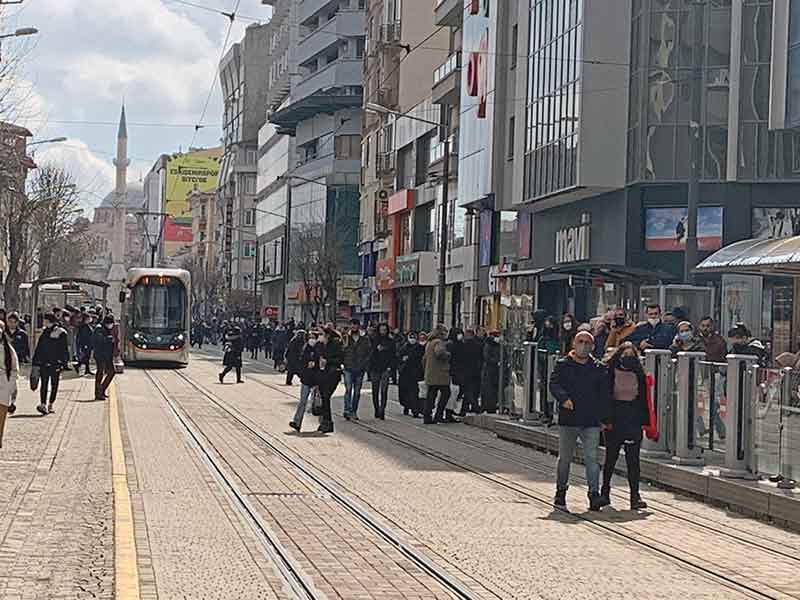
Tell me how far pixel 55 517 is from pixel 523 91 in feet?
120

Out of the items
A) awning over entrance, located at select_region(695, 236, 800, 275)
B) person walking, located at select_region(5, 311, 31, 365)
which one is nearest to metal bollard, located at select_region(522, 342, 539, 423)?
awning over entrance, located at select_region(695, 236, 800, 275)

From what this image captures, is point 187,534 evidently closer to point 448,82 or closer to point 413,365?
point 413,365

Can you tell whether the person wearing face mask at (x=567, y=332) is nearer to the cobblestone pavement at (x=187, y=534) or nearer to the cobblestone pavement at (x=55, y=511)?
the cobblestone pavement at (x=187, y=534)

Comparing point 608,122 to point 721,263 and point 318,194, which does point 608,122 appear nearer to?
point 721,263

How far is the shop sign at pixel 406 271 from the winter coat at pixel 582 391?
51.3 m

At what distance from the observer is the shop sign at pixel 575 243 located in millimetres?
43469

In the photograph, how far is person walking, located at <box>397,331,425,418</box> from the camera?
31.2m

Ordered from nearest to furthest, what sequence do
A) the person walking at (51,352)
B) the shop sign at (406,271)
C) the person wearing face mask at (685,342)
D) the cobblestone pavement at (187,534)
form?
the cobblestone pavement at (187,534), the person wearing face mask at (685,342), the person walking at (51,352), the shop sign at (406,271)

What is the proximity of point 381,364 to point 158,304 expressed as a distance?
22565 millimetres

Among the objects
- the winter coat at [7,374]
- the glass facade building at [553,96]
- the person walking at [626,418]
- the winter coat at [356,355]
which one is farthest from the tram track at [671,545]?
the glass facade building at [553,96]

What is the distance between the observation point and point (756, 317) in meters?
34.2

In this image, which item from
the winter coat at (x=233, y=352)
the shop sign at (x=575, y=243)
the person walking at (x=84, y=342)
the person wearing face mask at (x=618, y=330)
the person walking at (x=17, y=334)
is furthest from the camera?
the shop sign at (x=575, y=243)

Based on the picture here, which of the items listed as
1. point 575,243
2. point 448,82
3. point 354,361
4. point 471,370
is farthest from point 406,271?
point 354,361

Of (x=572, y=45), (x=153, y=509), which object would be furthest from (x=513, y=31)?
(x=153, y=509)
